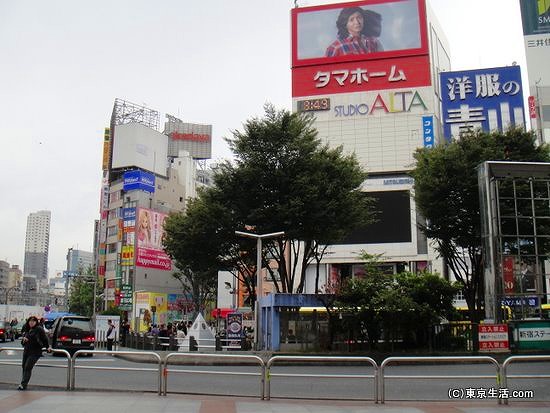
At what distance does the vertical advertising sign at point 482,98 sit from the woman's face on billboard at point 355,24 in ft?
42.3

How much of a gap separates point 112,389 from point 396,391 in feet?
19.0

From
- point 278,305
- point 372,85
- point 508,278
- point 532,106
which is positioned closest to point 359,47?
point 372,85

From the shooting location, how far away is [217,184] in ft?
95.0

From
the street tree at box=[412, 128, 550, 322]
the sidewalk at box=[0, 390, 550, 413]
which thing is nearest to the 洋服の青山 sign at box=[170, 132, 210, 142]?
the street tree at box=[412, 128, 550, 322]

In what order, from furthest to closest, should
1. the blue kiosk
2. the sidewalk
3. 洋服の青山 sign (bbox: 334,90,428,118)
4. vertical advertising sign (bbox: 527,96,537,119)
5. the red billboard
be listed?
the red billboard, 洋服の青山 sign (bbox: 334,90,428,118), vertical advertising sign (bbox: 527,96,537,119), the blue kiosk, the sidewalk

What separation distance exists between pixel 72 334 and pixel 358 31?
57.8 metres

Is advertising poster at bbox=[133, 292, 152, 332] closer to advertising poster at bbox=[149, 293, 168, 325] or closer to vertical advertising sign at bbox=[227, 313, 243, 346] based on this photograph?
advertising poster at bbox=[149, 293, 168, 325]

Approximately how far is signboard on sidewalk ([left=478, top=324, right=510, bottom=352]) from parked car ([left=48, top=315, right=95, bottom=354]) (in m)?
16.1

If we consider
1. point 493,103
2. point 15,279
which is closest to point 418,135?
point 493,103

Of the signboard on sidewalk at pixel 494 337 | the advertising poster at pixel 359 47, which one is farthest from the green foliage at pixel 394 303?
the advertising poster at pixel 359 47

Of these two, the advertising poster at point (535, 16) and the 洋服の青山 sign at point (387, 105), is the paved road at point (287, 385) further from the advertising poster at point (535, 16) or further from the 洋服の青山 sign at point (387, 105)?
the advertising poster at point (535, 16)

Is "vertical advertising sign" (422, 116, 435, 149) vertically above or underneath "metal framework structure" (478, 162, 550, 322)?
above

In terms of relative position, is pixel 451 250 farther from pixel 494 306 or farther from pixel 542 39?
pixel 542 39

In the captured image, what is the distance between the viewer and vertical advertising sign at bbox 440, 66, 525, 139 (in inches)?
2557
